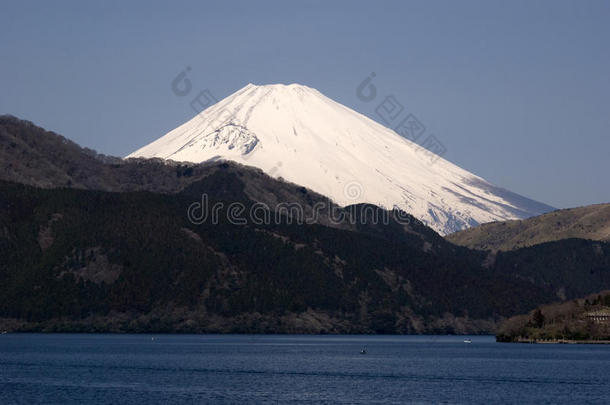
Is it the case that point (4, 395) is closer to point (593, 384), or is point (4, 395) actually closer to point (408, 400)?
point (408, 400)

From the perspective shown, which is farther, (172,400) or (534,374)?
(534,374)

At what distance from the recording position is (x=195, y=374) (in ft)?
589

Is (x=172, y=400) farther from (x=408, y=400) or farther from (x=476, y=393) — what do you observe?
(x=476, y=393)

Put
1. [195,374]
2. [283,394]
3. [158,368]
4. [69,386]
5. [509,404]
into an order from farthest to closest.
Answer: [158,368] → [195,374] → [69,386] → [283,394] → [509,404]

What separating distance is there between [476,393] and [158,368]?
6477 centimetres

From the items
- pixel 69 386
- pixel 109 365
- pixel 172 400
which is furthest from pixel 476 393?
pixel 109 365

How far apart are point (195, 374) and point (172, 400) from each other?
40.5m

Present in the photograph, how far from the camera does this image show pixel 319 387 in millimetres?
157375

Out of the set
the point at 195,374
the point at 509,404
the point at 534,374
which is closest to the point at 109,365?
the point at 195,374

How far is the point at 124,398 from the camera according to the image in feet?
463

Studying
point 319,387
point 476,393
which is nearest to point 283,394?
point 319,387

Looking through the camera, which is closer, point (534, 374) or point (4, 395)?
point (4, 395)

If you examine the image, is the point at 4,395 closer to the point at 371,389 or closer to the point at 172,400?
the point at 172,400

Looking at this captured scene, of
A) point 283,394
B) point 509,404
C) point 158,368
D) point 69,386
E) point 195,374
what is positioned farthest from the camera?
point 158,368
